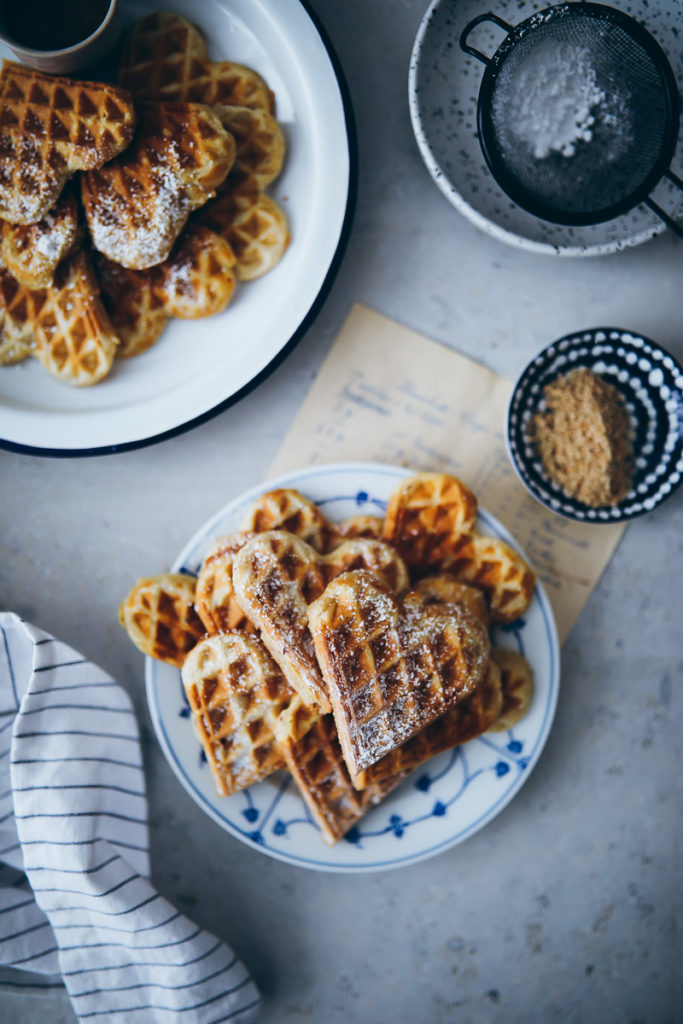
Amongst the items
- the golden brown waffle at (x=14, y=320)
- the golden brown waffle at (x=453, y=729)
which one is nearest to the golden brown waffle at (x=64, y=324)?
the golden brown waffle at (x=14, y=320)

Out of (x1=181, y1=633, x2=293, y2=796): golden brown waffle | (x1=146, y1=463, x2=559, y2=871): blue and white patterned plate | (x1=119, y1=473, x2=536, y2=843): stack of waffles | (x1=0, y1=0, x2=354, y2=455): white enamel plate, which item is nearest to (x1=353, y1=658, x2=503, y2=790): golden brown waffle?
(x1=119, y1=473, x2=536, y2=843): stack of waffles

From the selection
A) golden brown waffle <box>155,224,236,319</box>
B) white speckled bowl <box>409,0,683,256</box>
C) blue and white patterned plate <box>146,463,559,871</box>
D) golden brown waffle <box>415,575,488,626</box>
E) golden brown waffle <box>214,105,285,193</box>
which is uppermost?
white speckled bowl <box>409,0,683,256</box>

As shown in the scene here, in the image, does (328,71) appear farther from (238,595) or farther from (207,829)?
(207,829)

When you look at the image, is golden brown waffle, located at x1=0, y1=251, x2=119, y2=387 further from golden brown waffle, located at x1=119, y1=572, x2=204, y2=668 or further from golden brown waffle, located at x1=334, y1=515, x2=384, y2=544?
golden brown waffle, located at x1=334, y1=515, x2=384, y2=544

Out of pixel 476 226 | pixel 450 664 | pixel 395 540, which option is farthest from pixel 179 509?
pixel 476 226

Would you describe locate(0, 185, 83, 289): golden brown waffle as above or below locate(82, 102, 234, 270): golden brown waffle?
below

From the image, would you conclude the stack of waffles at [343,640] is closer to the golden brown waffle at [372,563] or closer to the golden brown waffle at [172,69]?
the golden brown waffle at [372,563]
